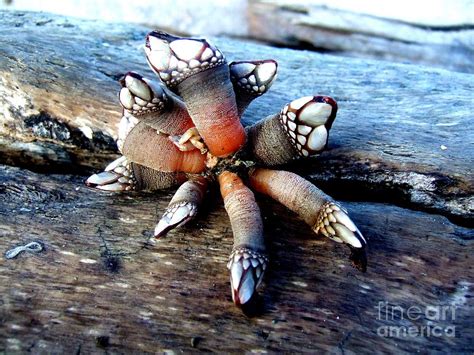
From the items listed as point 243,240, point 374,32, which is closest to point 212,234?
point 243,240

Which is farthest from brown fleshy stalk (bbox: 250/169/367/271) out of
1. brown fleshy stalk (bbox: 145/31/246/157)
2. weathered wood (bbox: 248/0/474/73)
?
weathered wood (bbox: 248/0/474/73)

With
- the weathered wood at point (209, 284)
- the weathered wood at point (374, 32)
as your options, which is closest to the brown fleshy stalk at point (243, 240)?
the weathered wood at point (209, 284)

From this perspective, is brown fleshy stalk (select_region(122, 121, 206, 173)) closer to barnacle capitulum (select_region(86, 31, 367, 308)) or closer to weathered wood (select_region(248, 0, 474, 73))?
barnacle capitulum (select_region(86, 31, 367, 308))

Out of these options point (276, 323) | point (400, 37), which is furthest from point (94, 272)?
point (400, 37)

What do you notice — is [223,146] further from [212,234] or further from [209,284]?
[209,284]

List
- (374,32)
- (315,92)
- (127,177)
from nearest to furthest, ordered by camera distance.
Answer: (127,177), (315,92), (374,32)
